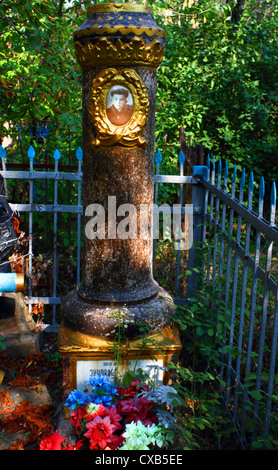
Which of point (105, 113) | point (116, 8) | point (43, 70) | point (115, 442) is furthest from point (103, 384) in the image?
point (43, 70)

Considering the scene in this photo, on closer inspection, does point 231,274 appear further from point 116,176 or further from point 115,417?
point 115,417

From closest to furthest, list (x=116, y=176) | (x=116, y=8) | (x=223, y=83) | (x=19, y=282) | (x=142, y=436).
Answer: (x=142, y=436), (x=116, y=8), (x=116, y=176), (x=19, y=282), (x=223, y=83)

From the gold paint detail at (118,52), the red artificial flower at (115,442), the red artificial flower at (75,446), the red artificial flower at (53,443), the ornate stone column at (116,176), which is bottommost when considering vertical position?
the red artificial flower at (75,446)

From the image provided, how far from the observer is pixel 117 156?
2.48 metres

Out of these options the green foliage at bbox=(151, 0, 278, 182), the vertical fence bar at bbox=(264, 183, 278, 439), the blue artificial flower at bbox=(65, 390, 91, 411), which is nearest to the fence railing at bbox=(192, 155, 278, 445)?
the vertical fence bar at bbox=(264, 183, 278, 439)

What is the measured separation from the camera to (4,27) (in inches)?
159

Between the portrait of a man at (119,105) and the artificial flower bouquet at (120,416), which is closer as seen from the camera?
the artificial flower bouquet at (120,416)

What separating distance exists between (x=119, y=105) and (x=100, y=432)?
1.81m

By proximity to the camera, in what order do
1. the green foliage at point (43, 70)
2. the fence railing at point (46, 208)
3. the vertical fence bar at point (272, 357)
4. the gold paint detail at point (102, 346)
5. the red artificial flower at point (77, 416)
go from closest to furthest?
the vertical fence bar at point (272, 357), the red artificial flower at point (77, 416), the gold paint detail at point (102, 346), the fence railing at point (46, 208), the green foliage at point (43, 70)

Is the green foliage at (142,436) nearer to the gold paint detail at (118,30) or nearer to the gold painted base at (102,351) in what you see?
the gold painted base at (102,351)

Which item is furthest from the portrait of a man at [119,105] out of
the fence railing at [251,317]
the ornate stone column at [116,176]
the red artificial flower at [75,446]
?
the red artificial flower at [75,446]

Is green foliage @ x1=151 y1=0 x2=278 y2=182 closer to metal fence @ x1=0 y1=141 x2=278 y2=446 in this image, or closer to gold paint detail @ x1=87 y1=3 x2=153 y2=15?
metal fence @ x1=0 y1=141 x2=278 y2=446

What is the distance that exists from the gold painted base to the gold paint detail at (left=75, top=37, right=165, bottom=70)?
1635 millimetres

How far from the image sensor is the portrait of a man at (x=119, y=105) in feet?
7.88
